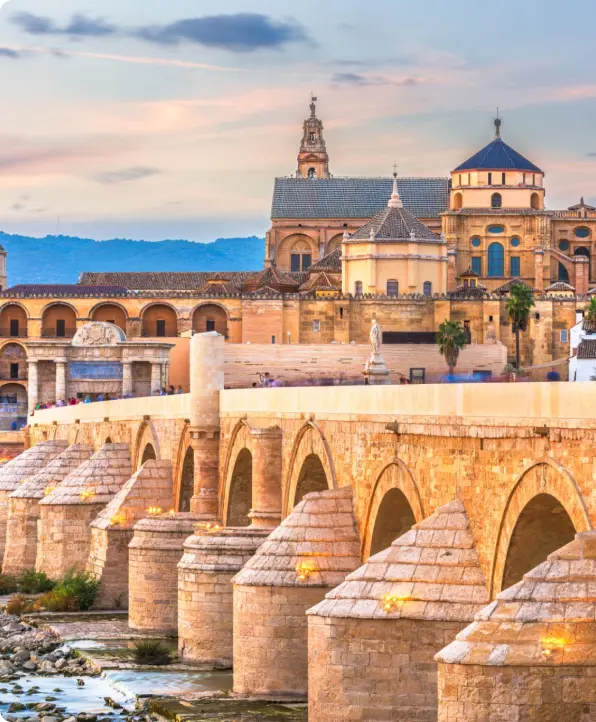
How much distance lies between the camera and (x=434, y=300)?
338 feet

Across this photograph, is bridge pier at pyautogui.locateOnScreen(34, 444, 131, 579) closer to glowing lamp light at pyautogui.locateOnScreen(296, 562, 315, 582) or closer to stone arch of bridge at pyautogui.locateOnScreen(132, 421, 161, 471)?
stone arch of bridge at pyautogui.locateOnScreen(132, 421, 161, 471)

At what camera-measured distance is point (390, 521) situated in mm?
25516

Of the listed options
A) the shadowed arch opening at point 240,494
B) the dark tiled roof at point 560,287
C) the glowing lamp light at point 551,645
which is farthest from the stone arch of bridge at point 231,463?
the dark tiled roof at point 560,287

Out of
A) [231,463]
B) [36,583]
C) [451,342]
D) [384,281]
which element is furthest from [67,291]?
[231,463]

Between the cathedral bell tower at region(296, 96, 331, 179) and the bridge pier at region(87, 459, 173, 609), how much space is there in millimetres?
99252

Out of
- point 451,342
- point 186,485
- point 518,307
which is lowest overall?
point 186,485

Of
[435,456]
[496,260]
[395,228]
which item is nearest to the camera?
[435,456]

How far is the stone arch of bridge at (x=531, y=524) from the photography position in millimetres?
19312

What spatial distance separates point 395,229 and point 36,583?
63.5 metres

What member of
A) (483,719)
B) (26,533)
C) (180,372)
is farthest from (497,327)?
(483,719)

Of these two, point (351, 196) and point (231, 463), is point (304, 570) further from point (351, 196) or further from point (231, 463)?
point (351, 196)

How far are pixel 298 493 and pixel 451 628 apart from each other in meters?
9.46

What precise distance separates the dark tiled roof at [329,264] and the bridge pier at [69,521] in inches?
2660

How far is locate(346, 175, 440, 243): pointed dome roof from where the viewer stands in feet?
341
